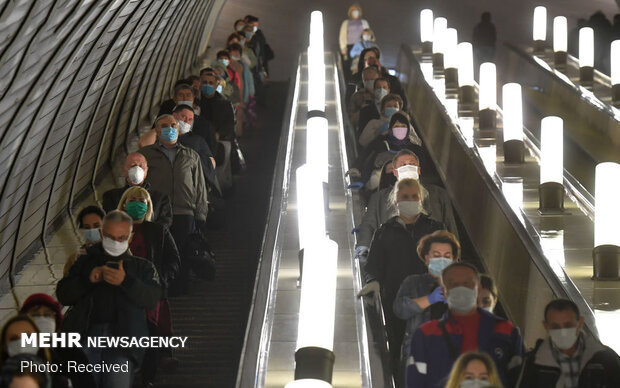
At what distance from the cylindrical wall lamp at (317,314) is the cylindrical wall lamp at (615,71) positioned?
40.2 ft

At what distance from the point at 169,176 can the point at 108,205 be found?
0.67 m

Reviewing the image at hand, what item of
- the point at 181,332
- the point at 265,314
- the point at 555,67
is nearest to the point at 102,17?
the point at 181,332

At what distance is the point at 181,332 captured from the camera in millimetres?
11492

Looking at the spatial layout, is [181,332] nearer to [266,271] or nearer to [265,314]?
[266,271]

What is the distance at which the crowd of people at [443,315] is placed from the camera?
7125mm

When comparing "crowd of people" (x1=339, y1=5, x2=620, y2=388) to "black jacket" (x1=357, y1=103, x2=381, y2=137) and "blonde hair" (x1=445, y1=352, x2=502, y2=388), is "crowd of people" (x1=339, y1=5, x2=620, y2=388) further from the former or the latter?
"black jacket" (x1=357, y1=103, x2=381, y2=137)

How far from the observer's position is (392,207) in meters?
10.2

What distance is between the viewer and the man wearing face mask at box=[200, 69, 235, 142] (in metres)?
15.4

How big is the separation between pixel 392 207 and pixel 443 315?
273 cm

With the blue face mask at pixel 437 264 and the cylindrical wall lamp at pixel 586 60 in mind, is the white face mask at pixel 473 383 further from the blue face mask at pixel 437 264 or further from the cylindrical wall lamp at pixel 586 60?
the cylindrical wall lamp at pixel 586 60

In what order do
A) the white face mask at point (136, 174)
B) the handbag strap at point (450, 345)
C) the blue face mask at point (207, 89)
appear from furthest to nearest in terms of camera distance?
the blue face mask at point (207, 89) → the white face mask at point (136, 174) → the handbag strap at point (450, 345)

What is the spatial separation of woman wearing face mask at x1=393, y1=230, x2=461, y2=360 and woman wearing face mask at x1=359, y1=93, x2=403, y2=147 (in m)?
4.97

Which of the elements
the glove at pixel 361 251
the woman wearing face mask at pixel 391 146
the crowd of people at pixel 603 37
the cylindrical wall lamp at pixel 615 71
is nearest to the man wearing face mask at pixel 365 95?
the woman wearing face mask at pixel 391 146

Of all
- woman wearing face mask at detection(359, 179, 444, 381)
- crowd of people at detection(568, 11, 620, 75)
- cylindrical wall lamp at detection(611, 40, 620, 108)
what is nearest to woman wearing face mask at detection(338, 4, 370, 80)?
crowd of people at detection(568, 11, 620, 75)
